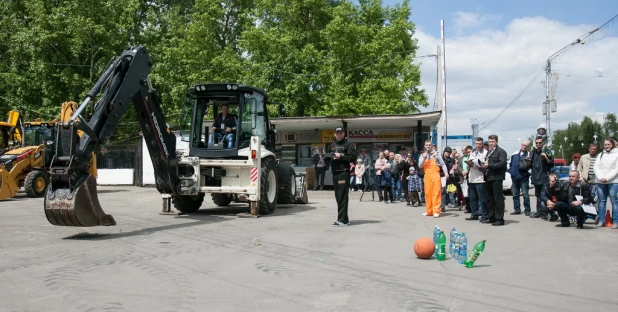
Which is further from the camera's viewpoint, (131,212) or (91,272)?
(131,212)

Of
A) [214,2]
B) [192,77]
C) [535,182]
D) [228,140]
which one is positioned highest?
[214,2]

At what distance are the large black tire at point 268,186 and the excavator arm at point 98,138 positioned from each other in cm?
232

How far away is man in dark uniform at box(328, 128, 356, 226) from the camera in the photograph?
11547mm

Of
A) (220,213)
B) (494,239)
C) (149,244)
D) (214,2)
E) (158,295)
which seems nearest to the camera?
(158,295)

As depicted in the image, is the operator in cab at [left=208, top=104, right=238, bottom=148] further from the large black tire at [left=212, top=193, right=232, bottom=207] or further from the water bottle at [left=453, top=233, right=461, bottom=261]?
the water bottle at [left=453, top=233, right=461, bottom=261]

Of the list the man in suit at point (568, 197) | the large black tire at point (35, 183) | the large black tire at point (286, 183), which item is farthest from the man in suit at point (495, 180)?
the large black tire at point (35, 183)

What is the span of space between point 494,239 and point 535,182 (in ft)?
13.9

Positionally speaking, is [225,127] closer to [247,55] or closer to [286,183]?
[286,183]

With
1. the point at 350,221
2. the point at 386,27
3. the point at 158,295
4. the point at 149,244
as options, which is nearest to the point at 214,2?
the point at 386,27

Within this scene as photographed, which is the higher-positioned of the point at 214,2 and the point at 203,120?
the point at 214,2

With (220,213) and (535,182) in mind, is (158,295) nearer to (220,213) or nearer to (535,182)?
(220,213)

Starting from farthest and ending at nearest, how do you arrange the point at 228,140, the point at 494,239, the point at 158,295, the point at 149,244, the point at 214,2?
the point at 214,2 → the point at 228,140 → the point at 494,239 → the point at 149,244 → the point at 158,295

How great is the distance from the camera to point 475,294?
591 centimetres

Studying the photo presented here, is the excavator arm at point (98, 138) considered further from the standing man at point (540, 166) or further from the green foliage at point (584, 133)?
the green foliage at point (584, 133)
